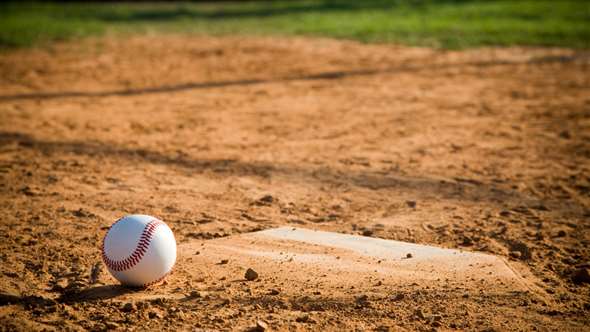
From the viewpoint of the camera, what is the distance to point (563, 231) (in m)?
4.67

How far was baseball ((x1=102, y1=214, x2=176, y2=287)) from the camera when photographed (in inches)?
142

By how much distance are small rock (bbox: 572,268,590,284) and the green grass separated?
9360 mm

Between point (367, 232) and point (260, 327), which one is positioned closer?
point (260, 327)

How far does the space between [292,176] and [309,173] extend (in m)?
0.17

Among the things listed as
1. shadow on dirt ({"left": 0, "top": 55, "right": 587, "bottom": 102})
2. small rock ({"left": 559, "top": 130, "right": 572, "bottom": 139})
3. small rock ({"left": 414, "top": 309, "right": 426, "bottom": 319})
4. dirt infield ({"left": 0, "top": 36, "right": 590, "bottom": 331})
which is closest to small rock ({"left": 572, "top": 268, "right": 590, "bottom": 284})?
dirt infield ({"left": 0, "top": 36, "right": 590, "bottom": 331})

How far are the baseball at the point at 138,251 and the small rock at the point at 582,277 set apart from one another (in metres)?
2.50

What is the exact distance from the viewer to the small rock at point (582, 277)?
393 centimetres

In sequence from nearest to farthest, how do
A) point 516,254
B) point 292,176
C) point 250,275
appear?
point 250,275, point 516,254, point 292,176

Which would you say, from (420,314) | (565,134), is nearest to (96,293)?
(420,314)

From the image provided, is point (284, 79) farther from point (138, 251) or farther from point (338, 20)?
point (338, 20)

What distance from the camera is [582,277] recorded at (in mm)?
3941

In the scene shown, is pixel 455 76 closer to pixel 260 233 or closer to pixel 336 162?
pixel 336 162

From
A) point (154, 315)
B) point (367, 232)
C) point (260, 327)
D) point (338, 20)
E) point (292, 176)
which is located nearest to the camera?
point (260, 327)

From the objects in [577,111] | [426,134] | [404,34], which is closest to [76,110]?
[426,134]
